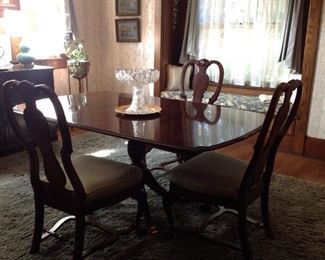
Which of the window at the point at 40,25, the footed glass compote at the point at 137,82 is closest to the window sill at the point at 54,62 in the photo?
the window at the point at 40,25

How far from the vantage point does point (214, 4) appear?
4.15 m

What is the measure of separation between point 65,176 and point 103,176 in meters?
0.19

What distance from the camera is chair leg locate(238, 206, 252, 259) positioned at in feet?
5.27

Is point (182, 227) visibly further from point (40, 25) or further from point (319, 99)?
point (40, 25)

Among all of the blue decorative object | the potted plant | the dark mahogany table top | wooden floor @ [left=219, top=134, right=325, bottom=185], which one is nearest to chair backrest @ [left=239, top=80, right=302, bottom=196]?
the dark mahogany table top

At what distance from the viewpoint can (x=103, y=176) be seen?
165 centimetres

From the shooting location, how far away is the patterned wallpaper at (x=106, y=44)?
14.4ft

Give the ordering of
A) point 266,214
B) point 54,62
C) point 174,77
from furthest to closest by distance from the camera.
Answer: point 174,77 → point 54,62 → point 266,214

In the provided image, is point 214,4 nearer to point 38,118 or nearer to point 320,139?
point 320,139

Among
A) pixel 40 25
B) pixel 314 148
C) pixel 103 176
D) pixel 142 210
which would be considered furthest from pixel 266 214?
pixel 40 25

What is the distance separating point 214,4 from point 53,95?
11.0 feet

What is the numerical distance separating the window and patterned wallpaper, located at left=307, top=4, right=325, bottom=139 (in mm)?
2916

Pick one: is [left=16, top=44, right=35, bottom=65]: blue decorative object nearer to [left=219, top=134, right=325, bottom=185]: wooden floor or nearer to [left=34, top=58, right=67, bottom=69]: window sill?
[left=34, top=58, right=67, bottom=69]: window sill

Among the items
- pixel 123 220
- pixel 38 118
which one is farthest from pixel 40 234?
pixel 38 118
